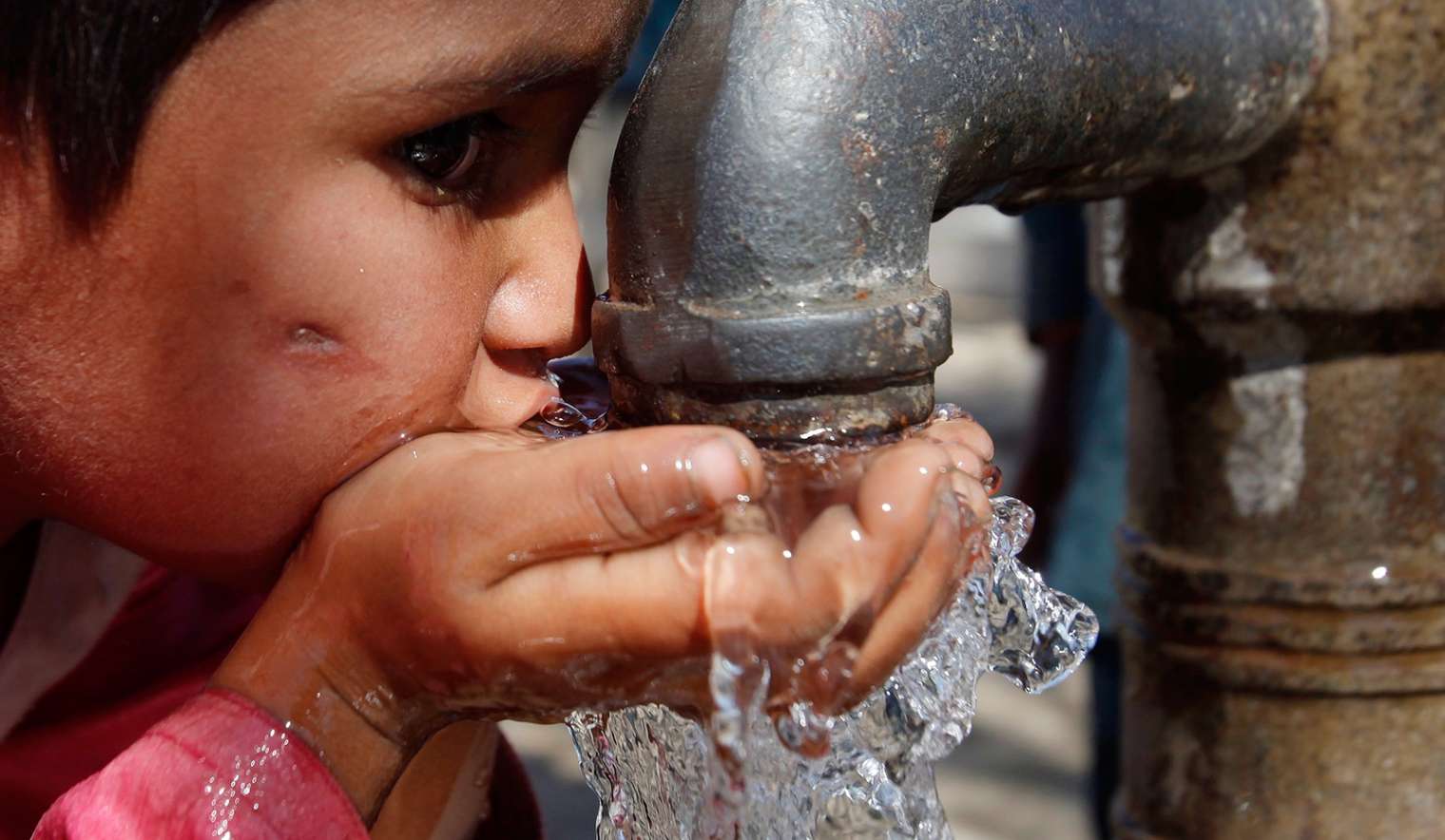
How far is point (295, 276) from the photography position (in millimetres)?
1029

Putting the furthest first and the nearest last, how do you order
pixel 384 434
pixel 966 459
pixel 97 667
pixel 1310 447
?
1. pixel 97 667
2. pixel 1310 447
3. pixel 384 434
4. pixel 966 459

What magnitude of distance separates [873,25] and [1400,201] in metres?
0.59

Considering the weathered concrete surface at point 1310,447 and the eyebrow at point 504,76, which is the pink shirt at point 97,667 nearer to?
the eyebrow at point 504,76

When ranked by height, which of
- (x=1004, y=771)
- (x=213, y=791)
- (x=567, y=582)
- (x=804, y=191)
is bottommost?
(x=1004, y=771)

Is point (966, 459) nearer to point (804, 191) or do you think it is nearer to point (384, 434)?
point (804, 191)

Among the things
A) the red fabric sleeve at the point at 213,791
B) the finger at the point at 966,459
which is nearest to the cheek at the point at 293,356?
the red fabric sleeve at the point at 213,791

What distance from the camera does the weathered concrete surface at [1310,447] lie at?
1305 millimetres

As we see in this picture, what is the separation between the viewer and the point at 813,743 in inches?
39.1

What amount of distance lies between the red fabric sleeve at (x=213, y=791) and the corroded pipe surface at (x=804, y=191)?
1.04 ft

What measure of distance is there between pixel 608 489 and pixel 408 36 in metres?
0.32

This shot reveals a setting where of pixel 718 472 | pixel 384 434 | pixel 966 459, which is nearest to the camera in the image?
pixel 718 472

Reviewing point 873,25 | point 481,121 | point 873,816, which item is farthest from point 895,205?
point 873,816

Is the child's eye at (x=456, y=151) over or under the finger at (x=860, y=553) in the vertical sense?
over

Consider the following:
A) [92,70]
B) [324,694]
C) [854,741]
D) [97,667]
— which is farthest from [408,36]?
[97,667]
